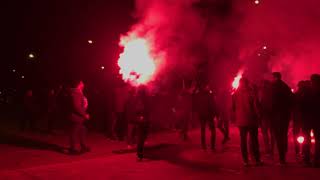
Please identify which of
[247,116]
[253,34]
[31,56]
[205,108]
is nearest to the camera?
[247,116]

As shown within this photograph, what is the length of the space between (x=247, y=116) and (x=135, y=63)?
487 centimetres

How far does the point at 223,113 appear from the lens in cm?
1670

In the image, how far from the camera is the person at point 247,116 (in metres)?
11.3

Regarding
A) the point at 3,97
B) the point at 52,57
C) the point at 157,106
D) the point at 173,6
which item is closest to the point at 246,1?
the point at 173,6

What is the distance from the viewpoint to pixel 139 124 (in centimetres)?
1264

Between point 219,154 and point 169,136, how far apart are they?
534 cm

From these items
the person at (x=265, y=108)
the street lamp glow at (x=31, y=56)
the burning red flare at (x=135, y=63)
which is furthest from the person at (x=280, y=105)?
the street lamp glow at (x=31, y=56)

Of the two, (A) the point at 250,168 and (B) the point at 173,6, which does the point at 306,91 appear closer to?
(A) the point at 250,168

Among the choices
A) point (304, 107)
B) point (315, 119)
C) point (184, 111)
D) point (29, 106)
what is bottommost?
point (315, 119)

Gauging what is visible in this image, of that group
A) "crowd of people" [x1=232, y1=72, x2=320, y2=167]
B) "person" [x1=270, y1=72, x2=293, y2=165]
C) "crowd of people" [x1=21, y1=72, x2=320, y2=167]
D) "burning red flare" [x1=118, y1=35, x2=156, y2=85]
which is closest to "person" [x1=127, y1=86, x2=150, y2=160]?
"crowd of people" [x1=21, y1=72, x2=320, y2=167]

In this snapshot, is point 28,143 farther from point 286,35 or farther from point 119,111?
point 286,35

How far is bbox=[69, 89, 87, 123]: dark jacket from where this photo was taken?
1373 centimetres

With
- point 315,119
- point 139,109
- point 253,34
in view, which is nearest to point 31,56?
point 253,34

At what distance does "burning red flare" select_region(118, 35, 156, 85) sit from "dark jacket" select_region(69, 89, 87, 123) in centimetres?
185
